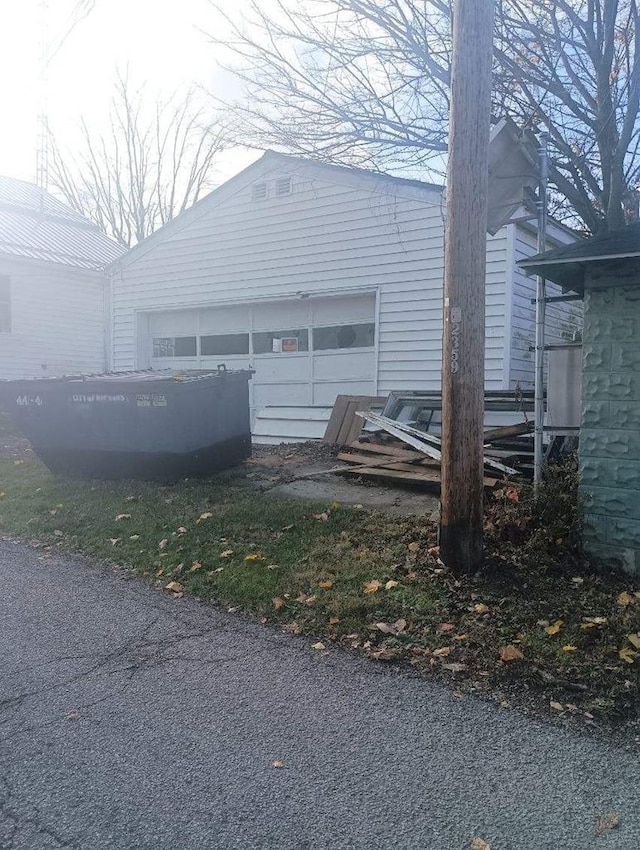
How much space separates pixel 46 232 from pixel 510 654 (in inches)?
765

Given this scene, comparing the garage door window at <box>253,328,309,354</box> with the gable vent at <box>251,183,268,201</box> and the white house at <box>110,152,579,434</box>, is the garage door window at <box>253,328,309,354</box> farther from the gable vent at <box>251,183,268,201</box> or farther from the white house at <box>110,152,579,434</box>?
the gable vent at <box>251,183,268,201</box>

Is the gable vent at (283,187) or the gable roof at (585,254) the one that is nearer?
the gable roof at (585,254)

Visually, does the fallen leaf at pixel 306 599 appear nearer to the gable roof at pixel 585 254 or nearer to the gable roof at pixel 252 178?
the gable roof at pixel 585 254

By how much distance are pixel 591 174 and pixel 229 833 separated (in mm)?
8322

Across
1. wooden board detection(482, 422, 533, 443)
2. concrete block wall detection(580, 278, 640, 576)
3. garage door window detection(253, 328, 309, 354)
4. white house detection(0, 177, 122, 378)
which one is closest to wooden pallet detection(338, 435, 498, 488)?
wooden board detection(482, 422, 533, 443)

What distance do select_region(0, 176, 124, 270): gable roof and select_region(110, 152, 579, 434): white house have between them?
4.29 metres

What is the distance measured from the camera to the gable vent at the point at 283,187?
1224cm

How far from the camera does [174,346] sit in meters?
14.5

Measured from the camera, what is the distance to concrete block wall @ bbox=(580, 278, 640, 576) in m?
5.03

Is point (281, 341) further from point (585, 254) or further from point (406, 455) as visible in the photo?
point (585, 254)

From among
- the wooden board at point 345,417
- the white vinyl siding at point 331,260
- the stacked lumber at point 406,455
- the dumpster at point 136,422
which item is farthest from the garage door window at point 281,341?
the stacked lumber at point 406,455

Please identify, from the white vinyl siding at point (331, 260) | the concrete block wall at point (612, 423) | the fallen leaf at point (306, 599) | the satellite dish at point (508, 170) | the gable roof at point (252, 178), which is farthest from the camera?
the white vinyl siding at point (331, 260)

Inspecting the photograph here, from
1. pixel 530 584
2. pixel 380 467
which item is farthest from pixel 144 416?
pixel 530 584

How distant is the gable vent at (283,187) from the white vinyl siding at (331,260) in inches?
3.3
